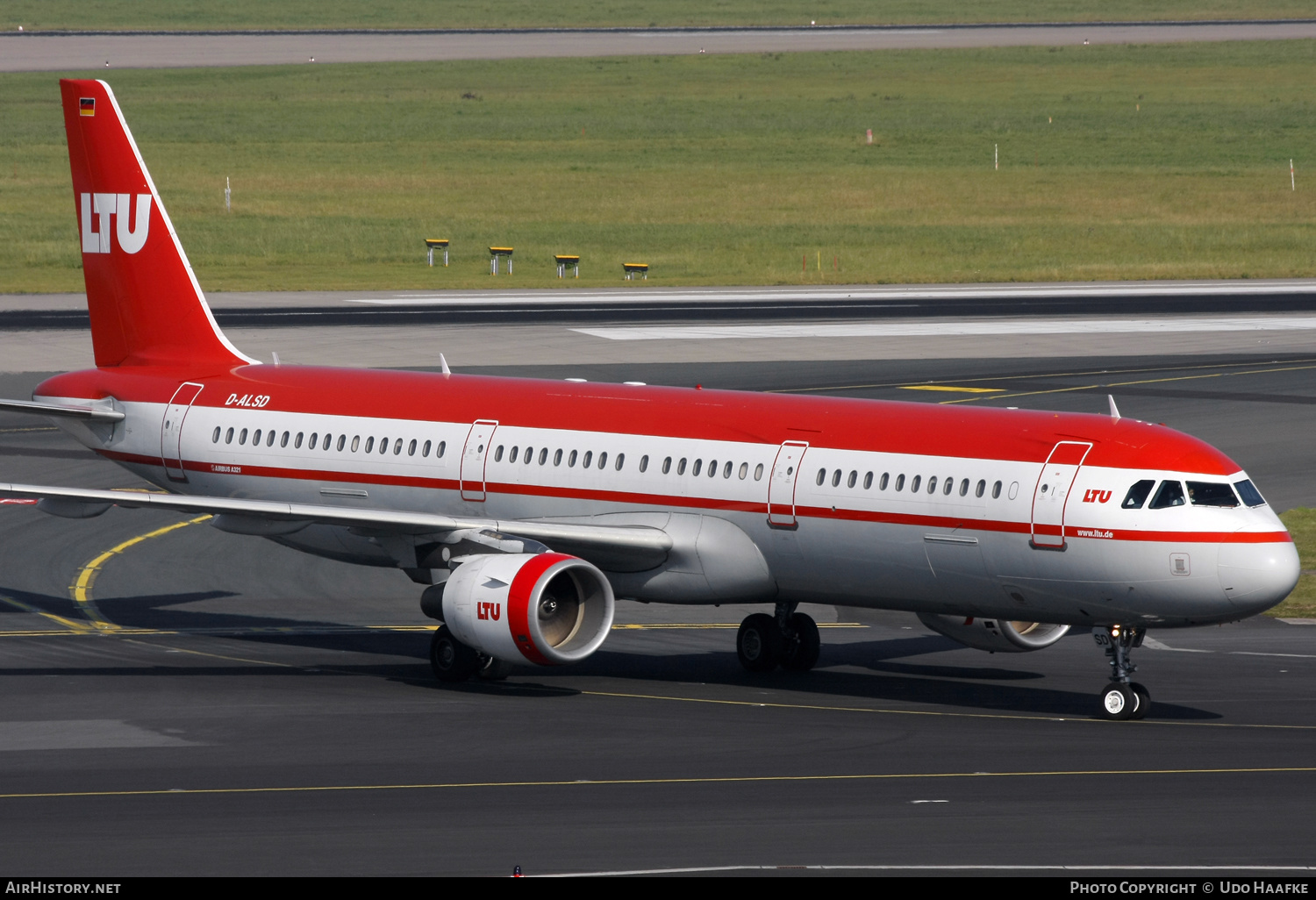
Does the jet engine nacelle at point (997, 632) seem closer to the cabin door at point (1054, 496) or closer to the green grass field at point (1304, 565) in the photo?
the cabin door at point (1054, 496)

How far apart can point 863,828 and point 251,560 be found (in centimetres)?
2428

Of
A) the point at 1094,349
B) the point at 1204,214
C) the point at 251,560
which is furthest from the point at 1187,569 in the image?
the point at 1204,214

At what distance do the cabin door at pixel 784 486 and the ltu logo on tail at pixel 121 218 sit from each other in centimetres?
1551

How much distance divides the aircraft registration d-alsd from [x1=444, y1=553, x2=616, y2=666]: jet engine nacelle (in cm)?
4

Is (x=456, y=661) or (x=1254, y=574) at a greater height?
(x=1254, y=574)

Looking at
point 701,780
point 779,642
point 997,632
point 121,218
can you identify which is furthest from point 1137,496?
point 121,218

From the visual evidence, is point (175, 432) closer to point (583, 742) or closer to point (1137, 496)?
point (583, 742)

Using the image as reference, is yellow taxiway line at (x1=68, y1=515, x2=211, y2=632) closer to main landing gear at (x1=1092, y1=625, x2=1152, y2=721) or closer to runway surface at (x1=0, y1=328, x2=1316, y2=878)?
runway surface at (x1=0, y1=328, x2=1316, y2=878)

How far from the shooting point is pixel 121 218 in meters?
40.2

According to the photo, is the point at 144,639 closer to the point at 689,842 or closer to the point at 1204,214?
the point at 689,842

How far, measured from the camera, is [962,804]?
24.6m

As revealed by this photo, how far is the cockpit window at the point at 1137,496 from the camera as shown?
2897cm

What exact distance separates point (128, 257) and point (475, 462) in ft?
33.9

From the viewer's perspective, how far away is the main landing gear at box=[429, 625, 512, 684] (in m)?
32.7
